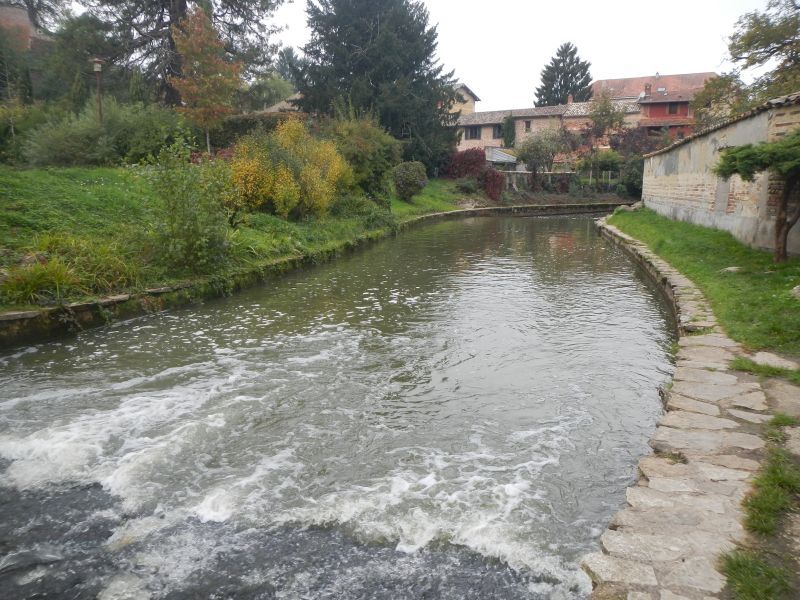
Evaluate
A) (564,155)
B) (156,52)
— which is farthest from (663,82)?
(156,52)

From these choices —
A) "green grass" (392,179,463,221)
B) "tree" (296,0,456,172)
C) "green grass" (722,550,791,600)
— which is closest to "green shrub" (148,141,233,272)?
"green grass" (722,550,791,600)

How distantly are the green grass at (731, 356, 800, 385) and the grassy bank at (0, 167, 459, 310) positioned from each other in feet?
28.4

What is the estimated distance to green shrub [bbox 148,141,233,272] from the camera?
9.82 meters

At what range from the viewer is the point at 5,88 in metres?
26.2

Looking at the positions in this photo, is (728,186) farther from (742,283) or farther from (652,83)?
(652,83)

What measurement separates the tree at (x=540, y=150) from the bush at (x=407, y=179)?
14.4 m

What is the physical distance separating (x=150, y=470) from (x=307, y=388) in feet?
6.29

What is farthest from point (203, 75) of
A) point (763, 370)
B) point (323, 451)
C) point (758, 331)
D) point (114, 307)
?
point (763, 370)

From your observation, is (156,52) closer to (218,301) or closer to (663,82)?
(218,301)

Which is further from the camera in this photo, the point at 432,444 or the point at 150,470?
the point at 432,444

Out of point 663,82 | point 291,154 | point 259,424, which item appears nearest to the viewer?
point 259,424

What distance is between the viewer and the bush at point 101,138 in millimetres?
17719

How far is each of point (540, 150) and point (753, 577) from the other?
40.6 metres

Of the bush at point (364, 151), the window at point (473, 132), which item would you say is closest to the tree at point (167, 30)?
the bush at point (364, 151)
